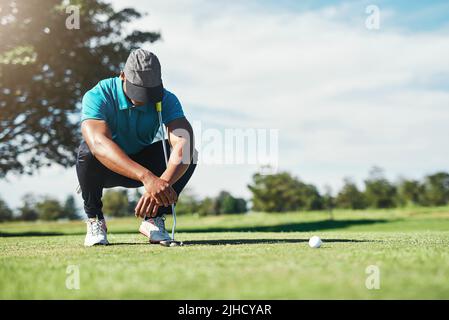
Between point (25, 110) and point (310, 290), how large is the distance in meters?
22.6

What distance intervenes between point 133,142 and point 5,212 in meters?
72.7

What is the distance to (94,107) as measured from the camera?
240 inches

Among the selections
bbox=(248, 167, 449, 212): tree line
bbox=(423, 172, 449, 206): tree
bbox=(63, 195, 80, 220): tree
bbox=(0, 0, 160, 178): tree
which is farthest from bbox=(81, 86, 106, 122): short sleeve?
bbox=(63, 195, 80, 220): tree

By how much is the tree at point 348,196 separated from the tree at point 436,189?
10.0m

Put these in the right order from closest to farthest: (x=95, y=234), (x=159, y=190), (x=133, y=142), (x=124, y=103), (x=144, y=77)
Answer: (x=159, y=190) → (x=144, y=77) → (x=124, y=103) → (x=95, y=234) → (x=133, y=142)

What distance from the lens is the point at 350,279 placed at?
3168mm

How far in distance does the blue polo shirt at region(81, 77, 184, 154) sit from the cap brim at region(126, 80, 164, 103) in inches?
11.1

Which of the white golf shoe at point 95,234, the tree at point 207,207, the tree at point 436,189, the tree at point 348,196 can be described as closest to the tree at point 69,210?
the tree at point 207,207

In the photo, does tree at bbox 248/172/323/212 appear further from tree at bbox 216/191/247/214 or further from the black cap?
the black cap

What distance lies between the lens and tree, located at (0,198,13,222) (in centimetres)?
7062

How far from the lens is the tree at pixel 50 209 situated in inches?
3083

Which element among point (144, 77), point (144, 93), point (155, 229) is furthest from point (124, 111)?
point (155, 229)

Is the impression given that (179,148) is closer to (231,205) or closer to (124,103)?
(124,103)
